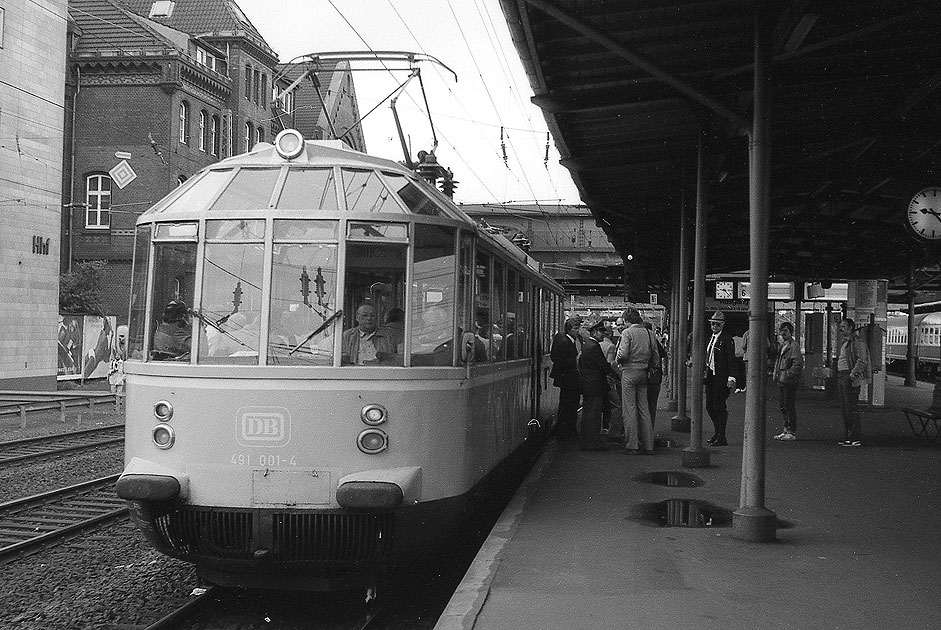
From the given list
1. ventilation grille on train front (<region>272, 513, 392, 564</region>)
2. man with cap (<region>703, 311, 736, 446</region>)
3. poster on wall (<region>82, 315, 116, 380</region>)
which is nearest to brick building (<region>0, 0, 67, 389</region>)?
poster on wall (<region>82, 315, 116, 380</region>)

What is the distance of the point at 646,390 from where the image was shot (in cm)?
1265

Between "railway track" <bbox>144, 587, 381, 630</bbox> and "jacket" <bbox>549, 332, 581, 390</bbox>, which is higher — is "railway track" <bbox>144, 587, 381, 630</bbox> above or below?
below

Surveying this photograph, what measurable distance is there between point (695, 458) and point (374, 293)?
6402mm

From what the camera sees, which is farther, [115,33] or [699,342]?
[115,33]

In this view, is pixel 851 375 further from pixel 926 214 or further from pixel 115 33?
pixel 115 33

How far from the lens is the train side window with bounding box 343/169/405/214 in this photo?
22.2 ft

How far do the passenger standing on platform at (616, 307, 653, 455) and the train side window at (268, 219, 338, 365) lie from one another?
256 inches

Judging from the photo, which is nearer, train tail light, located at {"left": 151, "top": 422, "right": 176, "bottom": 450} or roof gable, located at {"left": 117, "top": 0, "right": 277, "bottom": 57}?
train tail light, located at {"left": 151, "top": 422, "right": 176, "bottom": 450}

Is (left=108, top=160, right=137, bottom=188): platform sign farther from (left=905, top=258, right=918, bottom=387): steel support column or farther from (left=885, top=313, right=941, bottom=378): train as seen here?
(left=885, top=313, right=941, bottom=378): train

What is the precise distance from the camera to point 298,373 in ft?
21.1

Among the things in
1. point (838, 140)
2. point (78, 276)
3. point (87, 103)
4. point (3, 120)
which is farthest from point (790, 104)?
point (87, 103)

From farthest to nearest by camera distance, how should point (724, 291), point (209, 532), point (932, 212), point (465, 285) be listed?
point (724, 291)
point (932, 212)
point (465, 285)
point (209, 532)

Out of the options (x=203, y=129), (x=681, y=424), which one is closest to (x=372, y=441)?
(x=681, y=424)

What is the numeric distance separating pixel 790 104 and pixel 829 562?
6.07m
